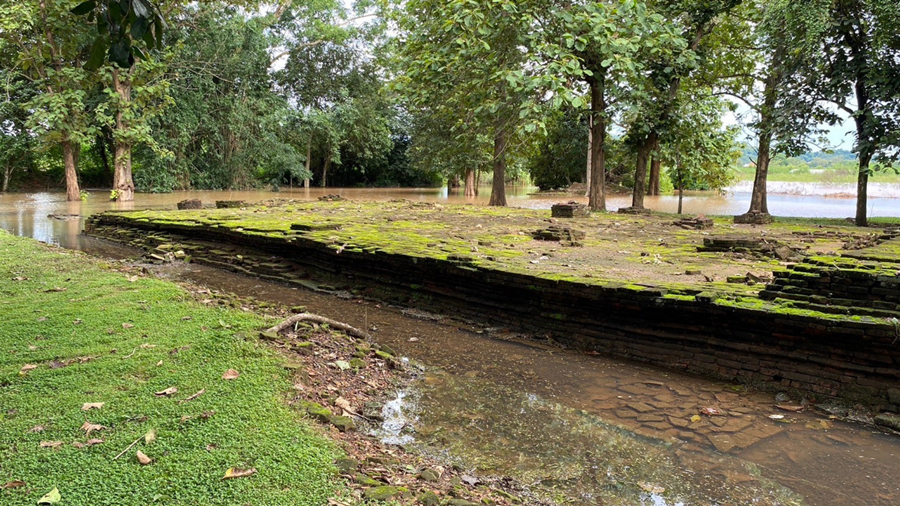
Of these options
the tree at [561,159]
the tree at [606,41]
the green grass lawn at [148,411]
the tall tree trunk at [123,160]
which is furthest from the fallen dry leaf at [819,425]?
the tree at [561,159]

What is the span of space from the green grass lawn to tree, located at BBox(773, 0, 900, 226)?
476 inches

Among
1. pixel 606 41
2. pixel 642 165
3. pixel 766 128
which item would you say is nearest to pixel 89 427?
pixel 606 41

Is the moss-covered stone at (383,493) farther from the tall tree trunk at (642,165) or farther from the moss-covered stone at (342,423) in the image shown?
the tall tree trunk at (642,165)

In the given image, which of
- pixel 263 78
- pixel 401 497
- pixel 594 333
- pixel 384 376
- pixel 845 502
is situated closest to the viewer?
pixel 401 497

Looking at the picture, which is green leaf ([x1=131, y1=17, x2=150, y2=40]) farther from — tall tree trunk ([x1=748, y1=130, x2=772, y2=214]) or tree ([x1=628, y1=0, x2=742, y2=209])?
tall tree trunk ([x1=748, y1=130, x2=772, y2=214])

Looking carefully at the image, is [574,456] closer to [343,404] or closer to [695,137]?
[343,404]

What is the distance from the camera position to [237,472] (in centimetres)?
261

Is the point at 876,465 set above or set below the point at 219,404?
below

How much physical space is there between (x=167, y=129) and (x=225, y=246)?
1810cm

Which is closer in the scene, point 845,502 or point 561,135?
point 845,502

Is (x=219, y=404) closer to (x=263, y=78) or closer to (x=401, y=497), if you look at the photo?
(x=401, y=497)

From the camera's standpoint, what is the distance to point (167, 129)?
970 inches

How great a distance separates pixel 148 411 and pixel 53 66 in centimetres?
2044

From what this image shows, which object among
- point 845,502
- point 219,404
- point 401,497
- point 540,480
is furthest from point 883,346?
point 219,404
